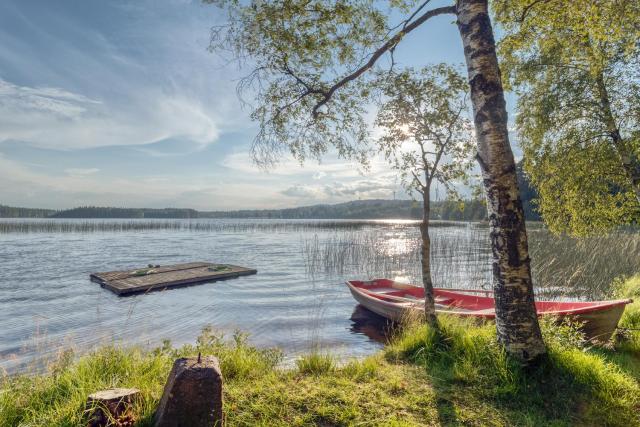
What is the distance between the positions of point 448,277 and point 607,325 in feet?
42.1

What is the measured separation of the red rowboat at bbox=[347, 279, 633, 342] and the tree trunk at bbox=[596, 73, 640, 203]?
476 centimetres

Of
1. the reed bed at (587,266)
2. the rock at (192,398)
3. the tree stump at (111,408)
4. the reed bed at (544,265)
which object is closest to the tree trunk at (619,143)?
the reed bed at (587,266)

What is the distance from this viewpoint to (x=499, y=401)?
417 centimetres

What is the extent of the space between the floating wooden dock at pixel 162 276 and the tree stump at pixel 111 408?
513 inches

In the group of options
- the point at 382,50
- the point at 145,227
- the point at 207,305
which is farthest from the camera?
the point at 145,227

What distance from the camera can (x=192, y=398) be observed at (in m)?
3.36

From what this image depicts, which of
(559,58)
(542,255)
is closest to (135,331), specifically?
(559,58)

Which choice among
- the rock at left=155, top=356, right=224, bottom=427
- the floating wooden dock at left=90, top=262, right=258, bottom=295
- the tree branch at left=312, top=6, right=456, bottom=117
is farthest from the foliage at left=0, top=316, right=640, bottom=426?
the floating wooden dock at left=90, top=262, right=258, bottom=295

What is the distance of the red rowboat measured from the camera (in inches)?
281

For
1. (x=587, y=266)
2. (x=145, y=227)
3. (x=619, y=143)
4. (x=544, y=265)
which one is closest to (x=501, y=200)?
(x=619, y=143)

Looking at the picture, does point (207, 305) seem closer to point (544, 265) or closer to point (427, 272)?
point (427, 272)

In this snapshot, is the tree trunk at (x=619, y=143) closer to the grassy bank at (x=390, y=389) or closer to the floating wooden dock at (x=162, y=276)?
the grassy bank at (x=390, y=389)

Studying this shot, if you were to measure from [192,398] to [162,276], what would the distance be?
17147mm

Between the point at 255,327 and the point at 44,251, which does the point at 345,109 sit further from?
the point at 44,251
